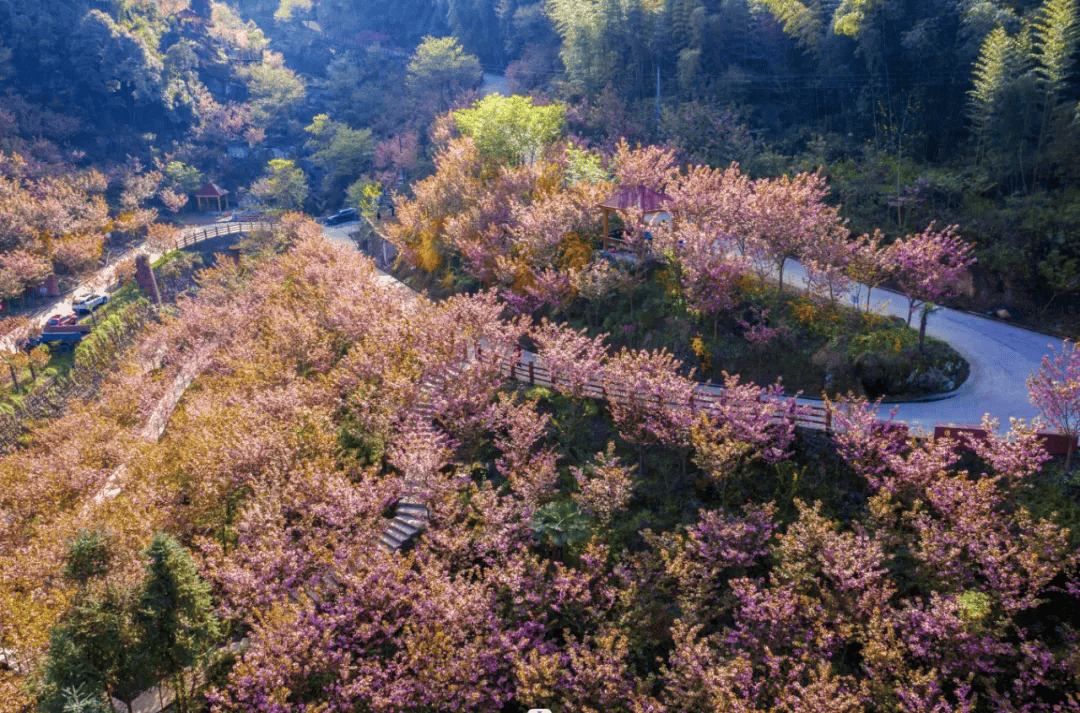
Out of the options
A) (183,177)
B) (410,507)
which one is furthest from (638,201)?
(183,177)

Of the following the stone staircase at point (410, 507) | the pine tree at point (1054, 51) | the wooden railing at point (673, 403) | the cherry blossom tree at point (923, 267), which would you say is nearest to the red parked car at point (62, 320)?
the stone staircase at point (410, 507)

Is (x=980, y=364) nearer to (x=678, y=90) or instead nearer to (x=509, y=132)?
(x=509, y=132)

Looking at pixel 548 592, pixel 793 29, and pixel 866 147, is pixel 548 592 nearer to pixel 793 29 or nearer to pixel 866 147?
pixel 866 147

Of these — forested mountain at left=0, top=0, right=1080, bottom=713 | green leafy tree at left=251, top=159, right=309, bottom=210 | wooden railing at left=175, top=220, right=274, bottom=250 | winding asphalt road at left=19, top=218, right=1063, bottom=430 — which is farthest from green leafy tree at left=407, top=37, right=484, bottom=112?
winding asphalt road at left=19, top=218, right=1063, bottom=430

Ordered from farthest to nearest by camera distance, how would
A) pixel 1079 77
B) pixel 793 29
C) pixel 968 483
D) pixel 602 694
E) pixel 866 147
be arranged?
1. pixel 793 29
2. pixel 866 147
3. pixel 1079 77
4. pixel 968 483
5. pixel 602 694

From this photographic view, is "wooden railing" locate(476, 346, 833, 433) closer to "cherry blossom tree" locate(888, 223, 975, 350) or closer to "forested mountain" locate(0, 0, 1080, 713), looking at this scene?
"forested mountain" locate(0, 0, 1080, 713)

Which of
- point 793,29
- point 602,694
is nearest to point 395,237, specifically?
point 793,29
